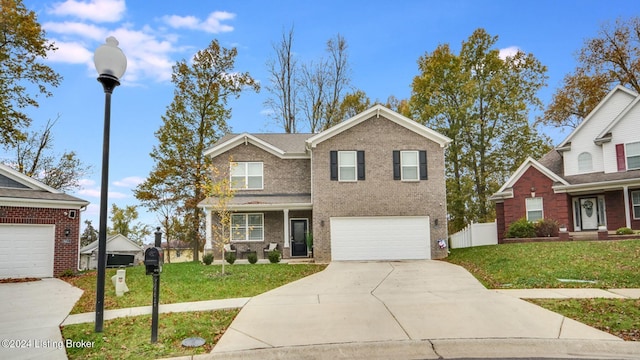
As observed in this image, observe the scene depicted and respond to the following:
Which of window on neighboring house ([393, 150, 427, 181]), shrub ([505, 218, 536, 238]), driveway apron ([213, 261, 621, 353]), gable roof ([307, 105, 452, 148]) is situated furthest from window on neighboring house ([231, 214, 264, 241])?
shrub ([505, 218, 536, 238])

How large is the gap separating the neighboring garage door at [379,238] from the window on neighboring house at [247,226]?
408cm

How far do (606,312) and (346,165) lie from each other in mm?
13209

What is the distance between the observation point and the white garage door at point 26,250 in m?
16.3

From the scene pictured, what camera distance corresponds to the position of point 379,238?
63.9 feet

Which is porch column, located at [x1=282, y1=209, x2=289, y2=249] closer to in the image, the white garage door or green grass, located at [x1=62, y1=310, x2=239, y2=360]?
the white garage door

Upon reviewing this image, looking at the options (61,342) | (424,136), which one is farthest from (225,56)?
(61,342)

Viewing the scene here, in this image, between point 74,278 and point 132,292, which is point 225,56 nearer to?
point 74,278

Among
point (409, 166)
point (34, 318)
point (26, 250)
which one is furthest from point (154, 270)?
point (409, 166)

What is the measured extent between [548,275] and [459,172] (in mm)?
20409

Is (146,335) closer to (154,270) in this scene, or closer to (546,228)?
(154,270)

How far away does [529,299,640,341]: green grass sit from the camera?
6887mm

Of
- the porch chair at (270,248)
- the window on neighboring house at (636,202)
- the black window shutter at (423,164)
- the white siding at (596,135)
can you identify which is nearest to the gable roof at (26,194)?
the porch chair at (270,248)

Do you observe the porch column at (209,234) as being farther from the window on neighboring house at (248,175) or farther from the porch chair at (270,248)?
the porch chair at (270,248)

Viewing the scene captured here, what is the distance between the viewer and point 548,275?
12.2 metres
